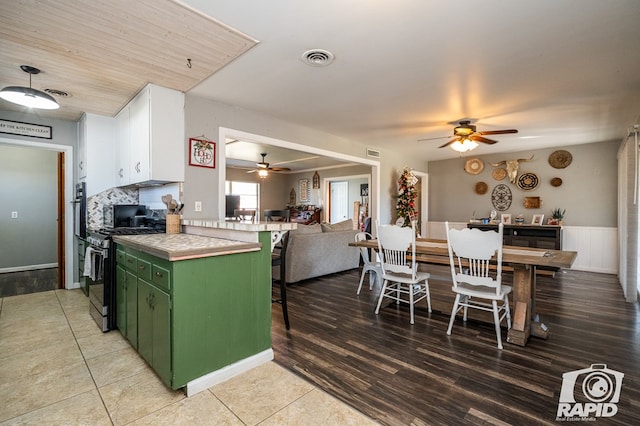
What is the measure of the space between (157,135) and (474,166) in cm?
647

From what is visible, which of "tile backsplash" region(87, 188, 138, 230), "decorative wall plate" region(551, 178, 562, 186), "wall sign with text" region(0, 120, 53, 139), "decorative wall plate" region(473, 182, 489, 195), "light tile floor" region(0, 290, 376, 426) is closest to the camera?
"light tile floor" region(0, 290, 376, 426)

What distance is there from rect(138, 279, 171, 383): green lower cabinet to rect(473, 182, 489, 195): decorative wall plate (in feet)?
22.5

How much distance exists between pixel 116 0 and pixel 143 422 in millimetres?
2398

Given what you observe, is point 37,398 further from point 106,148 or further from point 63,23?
point 106,148

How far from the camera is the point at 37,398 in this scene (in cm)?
188

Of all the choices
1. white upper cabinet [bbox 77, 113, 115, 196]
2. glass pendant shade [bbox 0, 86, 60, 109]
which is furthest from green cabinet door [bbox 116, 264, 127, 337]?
white upper cabinet [bbox 77, 113, 115, 196]

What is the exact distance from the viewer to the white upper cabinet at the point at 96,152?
3908 millimetres

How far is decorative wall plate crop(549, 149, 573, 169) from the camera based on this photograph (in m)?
5.81

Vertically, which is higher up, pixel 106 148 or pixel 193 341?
pixel 106 148

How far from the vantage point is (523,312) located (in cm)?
266

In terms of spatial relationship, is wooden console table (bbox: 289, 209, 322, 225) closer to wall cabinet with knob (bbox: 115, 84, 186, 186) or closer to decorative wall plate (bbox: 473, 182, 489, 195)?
decorative wall plate (bbox: 473, 182, 489, 195)

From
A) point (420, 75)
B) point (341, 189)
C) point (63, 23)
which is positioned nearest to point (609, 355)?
point (420, 75)

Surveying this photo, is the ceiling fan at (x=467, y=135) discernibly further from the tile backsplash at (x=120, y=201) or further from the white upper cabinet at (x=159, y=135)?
the tile backsplash at (x=120, y=201)

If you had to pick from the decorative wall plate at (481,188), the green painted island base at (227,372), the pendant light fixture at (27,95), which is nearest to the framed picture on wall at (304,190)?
the decorative wall plate at (481,188)
